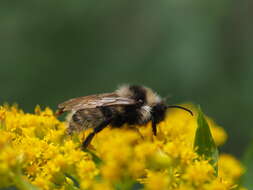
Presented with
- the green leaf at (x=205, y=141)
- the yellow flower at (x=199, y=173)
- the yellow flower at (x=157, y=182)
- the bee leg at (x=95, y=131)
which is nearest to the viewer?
the yellow flower at (x=157, y=182)

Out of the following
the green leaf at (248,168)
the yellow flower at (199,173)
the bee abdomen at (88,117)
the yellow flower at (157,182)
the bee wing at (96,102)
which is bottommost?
the green leaf at (248,168)

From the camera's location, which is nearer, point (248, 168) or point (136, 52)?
point (248, 168)

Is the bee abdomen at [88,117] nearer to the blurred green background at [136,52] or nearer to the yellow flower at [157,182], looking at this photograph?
the yellow flower at [157,182]

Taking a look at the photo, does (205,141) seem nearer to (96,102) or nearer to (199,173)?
(199,173)

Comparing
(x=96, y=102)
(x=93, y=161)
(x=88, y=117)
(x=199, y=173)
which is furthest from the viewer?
(x=88, y=117)

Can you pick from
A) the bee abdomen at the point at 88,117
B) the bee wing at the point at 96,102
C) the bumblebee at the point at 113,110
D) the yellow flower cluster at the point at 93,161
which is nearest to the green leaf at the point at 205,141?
the yellow flower cluster at the point at 93,161

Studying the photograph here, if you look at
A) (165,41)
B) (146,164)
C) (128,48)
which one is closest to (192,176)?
(146,164)

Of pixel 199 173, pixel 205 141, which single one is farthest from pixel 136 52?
pixel 199 173
